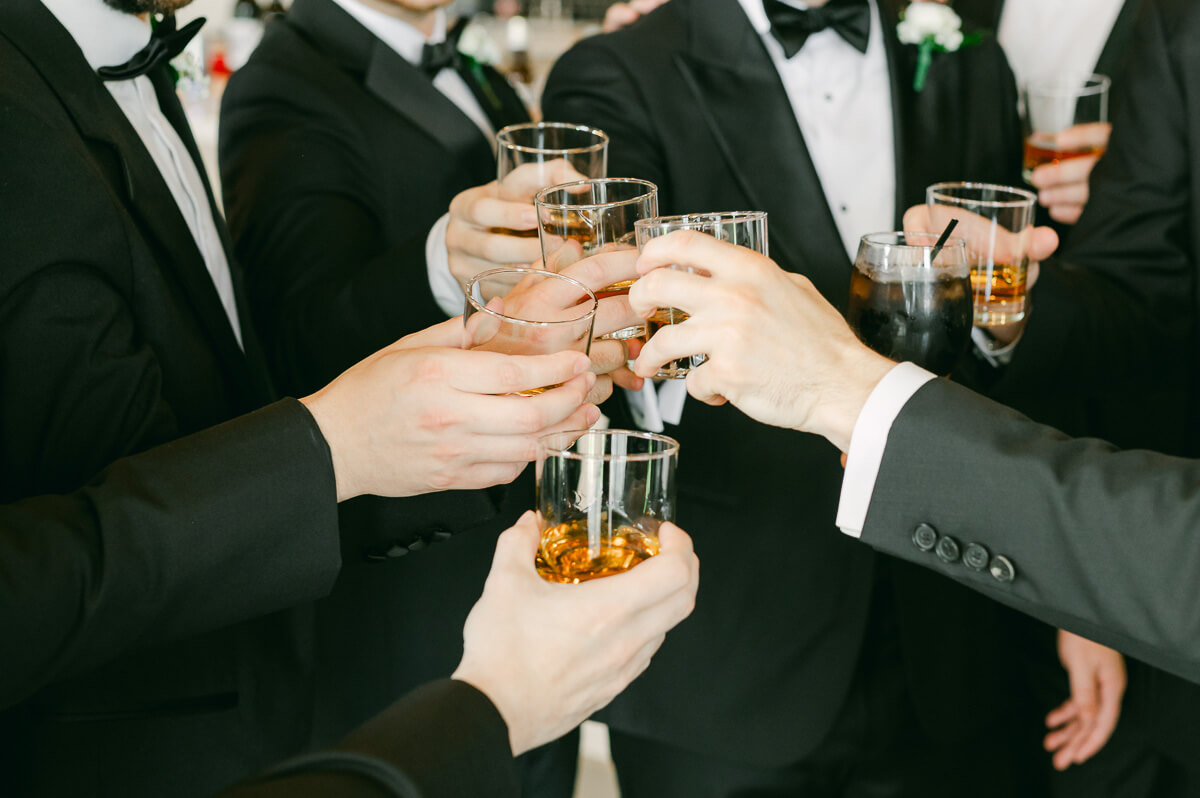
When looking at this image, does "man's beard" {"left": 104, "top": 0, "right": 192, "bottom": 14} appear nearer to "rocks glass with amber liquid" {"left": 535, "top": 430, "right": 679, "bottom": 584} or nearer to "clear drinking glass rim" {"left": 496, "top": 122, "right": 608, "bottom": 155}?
"clear drinking glass rim" {"left": 496, "top": 122, "right": 608, "bottom": 155}

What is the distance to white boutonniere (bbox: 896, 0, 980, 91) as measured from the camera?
210cm

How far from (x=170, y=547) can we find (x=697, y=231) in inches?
28.5

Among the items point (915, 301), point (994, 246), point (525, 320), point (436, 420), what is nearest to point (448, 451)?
point (436, 420)

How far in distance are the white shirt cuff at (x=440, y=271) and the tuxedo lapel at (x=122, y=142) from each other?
409 millimetres

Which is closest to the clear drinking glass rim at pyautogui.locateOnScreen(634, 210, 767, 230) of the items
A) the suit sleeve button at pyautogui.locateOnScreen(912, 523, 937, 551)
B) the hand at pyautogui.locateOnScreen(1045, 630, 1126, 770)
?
the suit sleeve button at pyautogui.locateOnScreen(912, 523, 937, 551)

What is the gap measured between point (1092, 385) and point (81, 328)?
70.1 inches

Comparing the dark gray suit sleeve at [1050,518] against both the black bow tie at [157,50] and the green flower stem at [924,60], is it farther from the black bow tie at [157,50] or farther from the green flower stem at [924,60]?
the black bow tie at [157,50]

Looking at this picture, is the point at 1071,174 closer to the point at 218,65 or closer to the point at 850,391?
the point at 850,391

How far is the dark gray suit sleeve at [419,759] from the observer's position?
904mm

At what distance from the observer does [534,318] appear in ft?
4.29

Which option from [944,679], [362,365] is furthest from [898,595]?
[362,365]

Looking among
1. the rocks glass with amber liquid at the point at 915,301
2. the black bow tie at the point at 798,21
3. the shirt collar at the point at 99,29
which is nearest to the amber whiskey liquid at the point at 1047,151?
the black bow tie at the point at 798,21

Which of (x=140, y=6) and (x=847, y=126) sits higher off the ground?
(x=140, y=6)

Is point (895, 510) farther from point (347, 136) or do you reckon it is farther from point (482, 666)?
point (347, 136)
